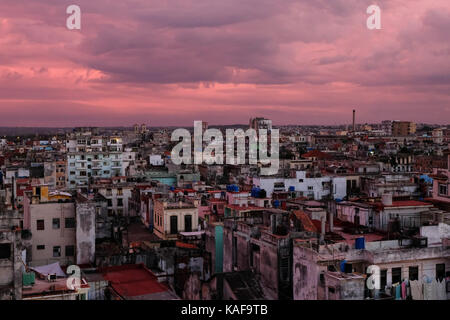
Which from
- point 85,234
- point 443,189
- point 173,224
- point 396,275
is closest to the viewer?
point 396,275

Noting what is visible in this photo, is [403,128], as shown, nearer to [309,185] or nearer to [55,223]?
[309,185]

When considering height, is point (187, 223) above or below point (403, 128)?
below

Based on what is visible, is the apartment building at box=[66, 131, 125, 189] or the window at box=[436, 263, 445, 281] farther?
the apartment building at box=[66, 131, 125, 189]

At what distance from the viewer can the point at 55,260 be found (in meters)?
17.9

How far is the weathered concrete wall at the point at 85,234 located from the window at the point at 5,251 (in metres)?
6.95

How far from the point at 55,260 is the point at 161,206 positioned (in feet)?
18.5

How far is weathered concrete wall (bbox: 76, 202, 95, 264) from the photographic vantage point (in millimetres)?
17734

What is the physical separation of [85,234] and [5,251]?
7007mm

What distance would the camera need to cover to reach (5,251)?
10.8m

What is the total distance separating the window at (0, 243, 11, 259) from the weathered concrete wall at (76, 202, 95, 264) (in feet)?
22.8

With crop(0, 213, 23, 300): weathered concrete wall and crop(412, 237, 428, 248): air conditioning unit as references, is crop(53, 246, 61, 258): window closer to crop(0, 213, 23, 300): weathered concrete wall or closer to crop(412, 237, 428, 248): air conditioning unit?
crop(0, 213, 23, 300): weathered concrete wall

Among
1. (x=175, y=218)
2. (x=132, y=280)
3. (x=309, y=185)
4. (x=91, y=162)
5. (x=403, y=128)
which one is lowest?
(x=132, y=280)

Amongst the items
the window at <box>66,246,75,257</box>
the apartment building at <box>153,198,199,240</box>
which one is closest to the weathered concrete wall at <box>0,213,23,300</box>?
the window at <box>66,246,75,257</box>

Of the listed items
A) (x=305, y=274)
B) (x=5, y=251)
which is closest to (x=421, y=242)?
(x=305, y=274)
